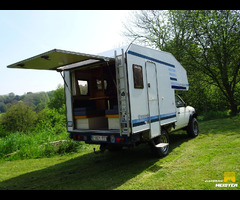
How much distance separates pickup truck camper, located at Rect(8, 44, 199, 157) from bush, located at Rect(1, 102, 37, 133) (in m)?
30.5

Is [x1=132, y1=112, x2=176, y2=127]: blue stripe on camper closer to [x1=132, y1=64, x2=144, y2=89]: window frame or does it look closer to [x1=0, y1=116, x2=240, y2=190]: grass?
[x1=132, y1=64, x2=144, y2=89]: window frame

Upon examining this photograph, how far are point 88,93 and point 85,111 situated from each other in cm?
104

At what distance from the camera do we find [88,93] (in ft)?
20.0

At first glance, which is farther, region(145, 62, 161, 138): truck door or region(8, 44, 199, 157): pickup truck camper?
region(145, 62, 161, 138): truck door

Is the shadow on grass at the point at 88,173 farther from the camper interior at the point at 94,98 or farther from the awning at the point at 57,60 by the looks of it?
the awning at the point at 57,60

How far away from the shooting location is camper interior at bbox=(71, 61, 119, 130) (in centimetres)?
519

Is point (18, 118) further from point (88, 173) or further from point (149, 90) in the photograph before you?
point (149, 90)

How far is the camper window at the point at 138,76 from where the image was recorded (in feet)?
15.1

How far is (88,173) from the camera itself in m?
4.66

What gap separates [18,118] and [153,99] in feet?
113

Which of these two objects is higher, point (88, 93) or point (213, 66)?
point (213, 66)

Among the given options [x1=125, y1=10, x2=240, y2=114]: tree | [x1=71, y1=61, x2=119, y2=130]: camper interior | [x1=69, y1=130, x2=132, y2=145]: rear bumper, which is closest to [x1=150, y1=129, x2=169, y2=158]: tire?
[x1=69, y1=130, x2=132, y2=145]: rear bumper
